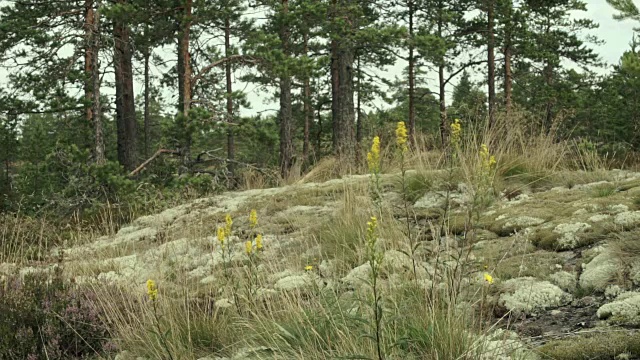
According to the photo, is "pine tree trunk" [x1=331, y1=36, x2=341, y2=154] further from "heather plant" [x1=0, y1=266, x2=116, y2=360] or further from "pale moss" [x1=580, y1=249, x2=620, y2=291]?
"pale moss" [x1=580, y1=249, x2=620, y2=291]

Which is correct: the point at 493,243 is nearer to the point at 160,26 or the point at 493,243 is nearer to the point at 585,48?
the point at 160,26

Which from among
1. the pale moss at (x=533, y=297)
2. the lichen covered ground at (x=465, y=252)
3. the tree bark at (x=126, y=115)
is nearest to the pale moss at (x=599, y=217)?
the lichen covered ground at (x=465, y=252)

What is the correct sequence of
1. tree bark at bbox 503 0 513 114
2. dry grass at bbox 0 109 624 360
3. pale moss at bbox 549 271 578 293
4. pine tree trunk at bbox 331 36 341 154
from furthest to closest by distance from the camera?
tree bark at bbox 503 0 513 114 → pine tree trunk at bbox 331 36 341 154 → pale moss at bbox 549 271 578 293 → dry grass at bbox 0 109 624 360

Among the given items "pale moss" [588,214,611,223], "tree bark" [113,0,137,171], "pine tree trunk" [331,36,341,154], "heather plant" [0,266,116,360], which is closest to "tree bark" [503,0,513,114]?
"pine tree trunk" [331,36,341,154]

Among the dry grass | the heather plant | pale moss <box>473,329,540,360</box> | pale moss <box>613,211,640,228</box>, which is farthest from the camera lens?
pale moss <box>613,211,640,228</box>

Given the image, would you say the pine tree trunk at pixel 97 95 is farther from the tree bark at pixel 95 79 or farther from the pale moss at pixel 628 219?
the pale moss at pixel 628 219

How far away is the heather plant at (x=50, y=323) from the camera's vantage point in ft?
12.0

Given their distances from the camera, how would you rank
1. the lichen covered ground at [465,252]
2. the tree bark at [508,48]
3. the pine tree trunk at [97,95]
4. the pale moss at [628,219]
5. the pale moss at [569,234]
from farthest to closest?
1. the tree bark at [508,48]
2. the pine tree trunk at [97,95]
3. the pale moss at [569,234]
4. the pale moss at [628,219]
5. the lichen covered ground at [465,252]

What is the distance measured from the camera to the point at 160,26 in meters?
12.1

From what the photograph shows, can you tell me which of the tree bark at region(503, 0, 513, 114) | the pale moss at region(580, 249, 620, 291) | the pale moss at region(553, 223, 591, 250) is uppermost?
the tree bark at region(503, 0, 513, 114)

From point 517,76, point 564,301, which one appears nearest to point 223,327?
point 564,301

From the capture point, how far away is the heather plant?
3.65 metres

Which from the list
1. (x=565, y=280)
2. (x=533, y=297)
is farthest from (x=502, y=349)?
(x=565, y=280)

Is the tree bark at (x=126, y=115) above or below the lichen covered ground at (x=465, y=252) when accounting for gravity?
above
